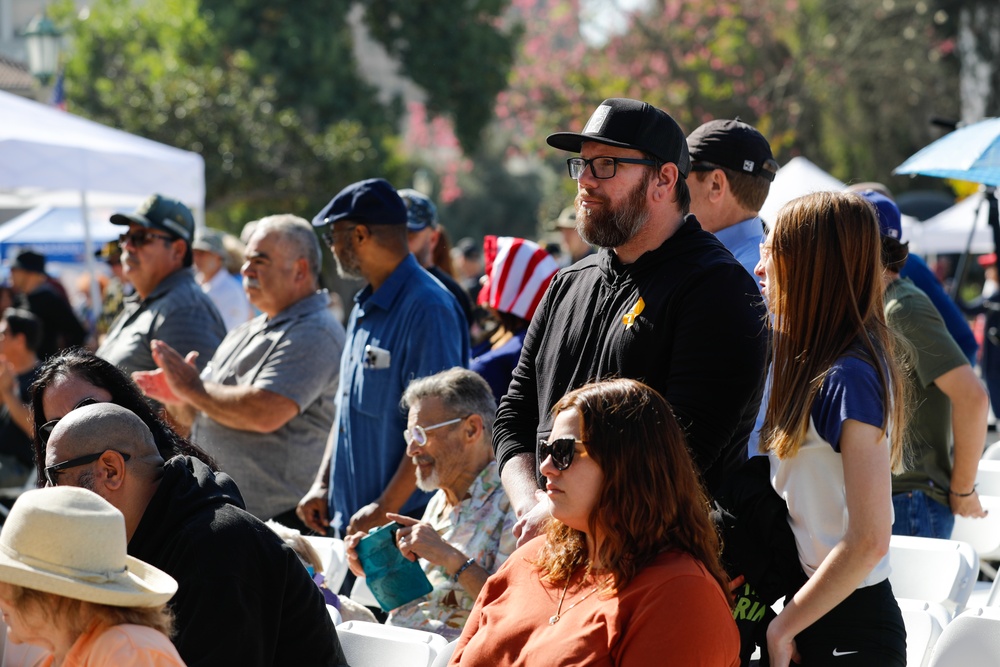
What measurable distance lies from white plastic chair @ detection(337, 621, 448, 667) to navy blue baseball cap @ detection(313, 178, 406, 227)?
166 centimetres

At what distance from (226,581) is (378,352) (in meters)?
1.74

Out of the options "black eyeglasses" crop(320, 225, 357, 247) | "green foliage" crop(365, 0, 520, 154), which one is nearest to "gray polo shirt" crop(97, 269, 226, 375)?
"black eyeglasses" crop(320, 225, 357, 247)

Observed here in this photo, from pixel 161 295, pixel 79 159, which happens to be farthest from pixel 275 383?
pixel 79 159

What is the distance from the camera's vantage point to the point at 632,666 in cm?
210

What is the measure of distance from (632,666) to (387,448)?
2026 mm

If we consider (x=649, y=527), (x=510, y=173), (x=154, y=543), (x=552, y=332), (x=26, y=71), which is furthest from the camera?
(x=510, y=173)

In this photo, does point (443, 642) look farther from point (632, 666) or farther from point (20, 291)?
point (20, 291)

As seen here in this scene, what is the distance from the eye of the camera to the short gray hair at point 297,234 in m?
4.49

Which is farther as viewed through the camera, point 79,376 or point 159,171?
point 159,171

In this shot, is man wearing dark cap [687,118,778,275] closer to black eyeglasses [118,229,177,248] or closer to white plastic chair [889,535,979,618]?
white plastic chair [889,535,979,618]

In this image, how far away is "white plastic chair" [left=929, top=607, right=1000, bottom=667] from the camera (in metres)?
2.66

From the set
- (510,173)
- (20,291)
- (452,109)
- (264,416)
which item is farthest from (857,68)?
(264,416)

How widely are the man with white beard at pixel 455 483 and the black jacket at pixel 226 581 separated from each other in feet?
2.76

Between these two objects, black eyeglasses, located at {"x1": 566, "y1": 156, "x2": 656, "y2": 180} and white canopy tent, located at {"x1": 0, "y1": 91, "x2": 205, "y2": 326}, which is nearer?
black eyeglasses, located at {"x1": 566, "y1": 156, "x2": 656, "y2": 180}
